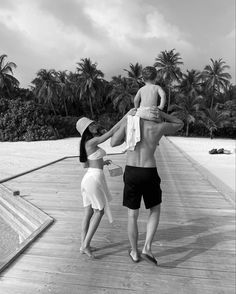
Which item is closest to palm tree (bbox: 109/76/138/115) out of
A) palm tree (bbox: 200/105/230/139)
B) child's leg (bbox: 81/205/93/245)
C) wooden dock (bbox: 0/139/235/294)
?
palm tree (bbox: 200/105/230/139)

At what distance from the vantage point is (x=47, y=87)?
43094 millimetres

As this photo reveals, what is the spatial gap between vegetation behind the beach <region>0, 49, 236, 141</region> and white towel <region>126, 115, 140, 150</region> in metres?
32.2

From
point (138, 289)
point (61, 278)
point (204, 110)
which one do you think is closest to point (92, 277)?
point (61, 278)

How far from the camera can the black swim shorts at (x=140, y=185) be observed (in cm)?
258

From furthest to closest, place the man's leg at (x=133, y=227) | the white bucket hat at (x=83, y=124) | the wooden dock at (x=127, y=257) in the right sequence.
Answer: the white bucket hat at (x=83, y=124), the man's leg at (x=133, y=227), the wooden dock at (x=127, y=257)

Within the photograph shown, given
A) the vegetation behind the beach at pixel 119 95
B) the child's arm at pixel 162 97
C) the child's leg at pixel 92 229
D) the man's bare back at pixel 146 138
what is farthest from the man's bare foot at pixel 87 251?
the vegetation behind the beach at pixel 119 95

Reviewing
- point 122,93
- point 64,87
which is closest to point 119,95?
point 122,93

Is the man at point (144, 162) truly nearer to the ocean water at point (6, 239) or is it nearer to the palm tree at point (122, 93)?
the ocean water at point (6, 239)

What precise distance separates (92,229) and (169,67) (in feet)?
157

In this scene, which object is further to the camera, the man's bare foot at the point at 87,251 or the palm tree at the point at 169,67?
the palm tree at the point at 169,67

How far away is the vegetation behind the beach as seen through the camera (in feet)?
137

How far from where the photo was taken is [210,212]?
15.1 ft

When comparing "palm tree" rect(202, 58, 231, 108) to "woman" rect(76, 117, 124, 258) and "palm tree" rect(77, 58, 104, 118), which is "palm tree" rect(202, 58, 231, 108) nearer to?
"palm tree" rect(77, 58, 104, 118)

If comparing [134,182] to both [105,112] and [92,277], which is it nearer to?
[92,277]
